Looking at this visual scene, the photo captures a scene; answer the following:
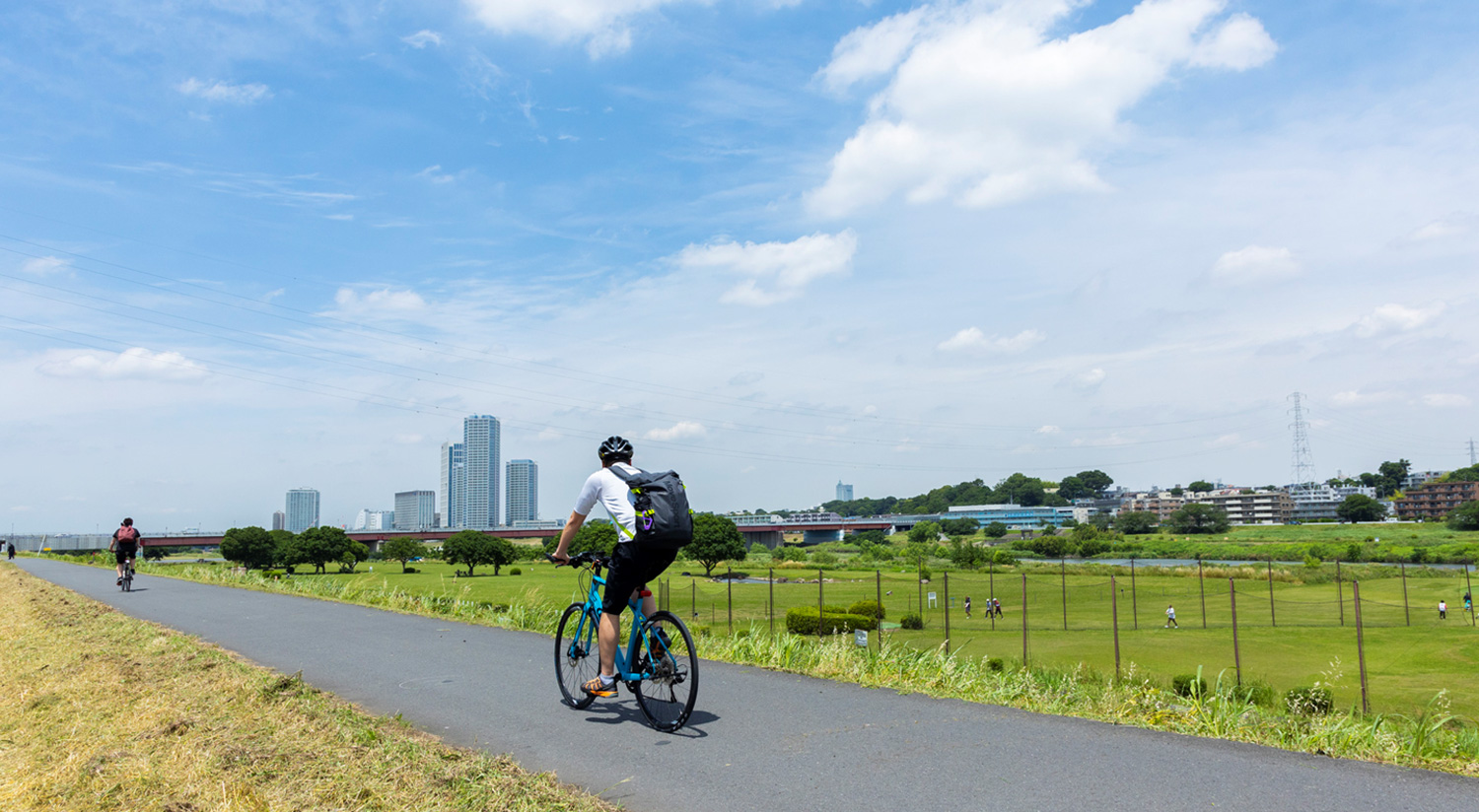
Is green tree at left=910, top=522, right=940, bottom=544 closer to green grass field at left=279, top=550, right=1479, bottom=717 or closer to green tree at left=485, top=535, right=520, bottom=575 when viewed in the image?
green grass field at left=279, top=550, right=1479, bottom=717

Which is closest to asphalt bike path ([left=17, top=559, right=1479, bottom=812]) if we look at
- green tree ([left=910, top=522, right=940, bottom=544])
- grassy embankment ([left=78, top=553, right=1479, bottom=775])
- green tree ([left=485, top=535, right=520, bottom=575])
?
grassy embankment ([left=78, top=553, right=1479, bottom=775])

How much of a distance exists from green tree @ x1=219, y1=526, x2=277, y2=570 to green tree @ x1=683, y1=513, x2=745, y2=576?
45.7 m

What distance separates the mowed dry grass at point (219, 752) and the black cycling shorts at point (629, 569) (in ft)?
4.28

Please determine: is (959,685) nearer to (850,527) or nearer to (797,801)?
(797,801)

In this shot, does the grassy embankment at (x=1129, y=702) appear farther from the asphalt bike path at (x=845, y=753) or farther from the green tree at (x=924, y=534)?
the green tree at (x=924, y=534)

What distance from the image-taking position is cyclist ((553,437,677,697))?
18.8 feet

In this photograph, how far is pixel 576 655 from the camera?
6.59 m

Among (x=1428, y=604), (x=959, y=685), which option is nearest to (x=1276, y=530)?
(x=1428, y=604)

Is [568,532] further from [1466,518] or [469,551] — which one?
[1466,518]

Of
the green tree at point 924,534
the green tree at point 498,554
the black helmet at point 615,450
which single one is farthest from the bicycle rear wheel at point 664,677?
the green tree at point 924,534

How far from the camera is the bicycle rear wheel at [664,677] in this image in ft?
19.0

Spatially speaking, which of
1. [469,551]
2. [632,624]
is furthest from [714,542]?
[632,624]

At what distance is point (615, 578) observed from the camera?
5930mm

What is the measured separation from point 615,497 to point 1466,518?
632ft
